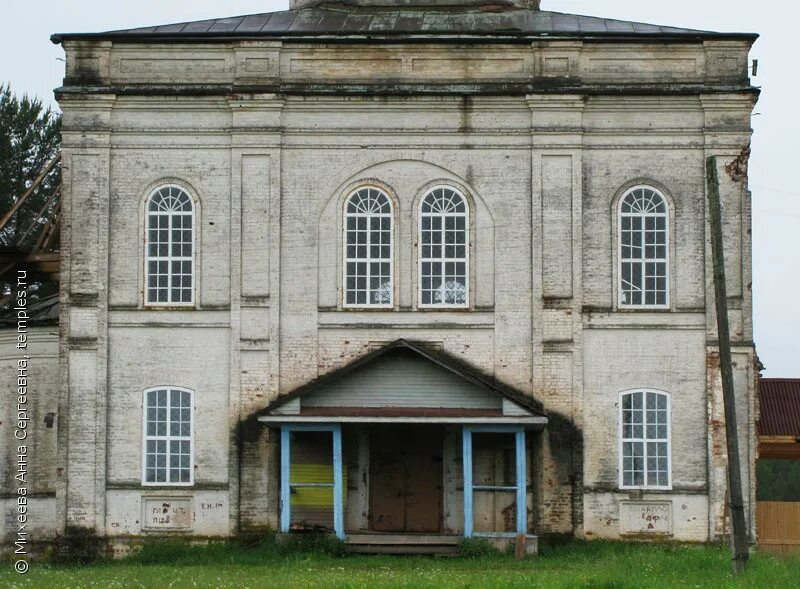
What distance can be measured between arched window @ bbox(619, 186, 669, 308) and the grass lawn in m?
4.66

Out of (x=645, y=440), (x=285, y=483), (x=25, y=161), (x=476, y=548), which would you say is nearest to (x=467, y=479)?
(x=476, y=548)

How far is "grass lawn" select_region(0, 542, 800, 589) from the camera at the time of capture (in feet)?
72.3

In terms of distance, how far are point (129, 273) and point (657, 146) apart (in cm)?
1024

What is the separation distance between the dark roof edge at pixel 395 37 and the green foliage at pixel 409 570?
370 inches

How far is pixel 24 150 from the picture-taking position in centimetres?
5206

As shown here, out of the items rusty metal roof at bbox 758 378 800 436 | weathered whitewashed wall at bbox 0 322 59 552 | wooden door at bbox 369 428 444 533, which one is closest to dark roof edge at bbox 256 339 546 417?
wooden door at bbox 369 428 444 533

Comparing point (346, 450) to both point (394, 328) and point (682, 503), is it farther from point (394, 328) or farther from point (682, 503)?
point (682, 503)

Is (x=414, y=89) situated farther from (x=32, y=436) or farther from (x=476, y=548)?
(x=32, y=436)

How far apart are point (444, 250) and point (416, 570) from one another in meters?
7.00

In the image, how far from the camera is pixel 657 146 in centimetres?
2883

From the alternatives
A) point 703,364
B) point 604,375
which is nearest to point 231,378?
point 604,375

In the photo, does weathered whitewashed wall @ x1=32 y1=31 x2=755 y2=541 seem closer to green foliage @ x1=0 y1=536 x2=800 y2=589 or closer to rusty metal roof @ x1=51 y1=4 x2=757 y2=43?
rusty metal roof @ x1=51 y1=4 x2=757 y2=43

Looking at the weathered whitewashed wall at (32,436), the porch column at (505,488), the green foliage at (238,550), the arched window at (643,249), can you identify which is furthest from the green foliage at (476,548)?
the weathered whitewashed wall at (32,436)

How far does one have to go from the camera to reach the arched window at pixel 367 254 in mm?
28891
